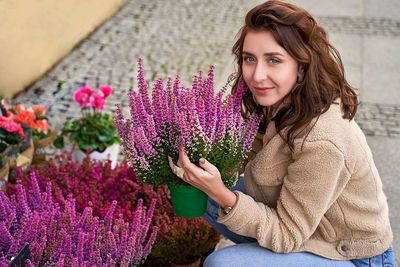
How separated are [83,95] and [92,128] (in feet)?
0.91

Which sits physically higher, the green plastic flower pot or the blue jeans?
the green plastic flower pot

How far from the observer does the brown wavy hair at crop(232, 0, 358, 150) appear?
171cm


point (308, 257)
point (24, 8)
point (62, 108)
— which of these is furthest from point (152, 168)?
point (24, 8)

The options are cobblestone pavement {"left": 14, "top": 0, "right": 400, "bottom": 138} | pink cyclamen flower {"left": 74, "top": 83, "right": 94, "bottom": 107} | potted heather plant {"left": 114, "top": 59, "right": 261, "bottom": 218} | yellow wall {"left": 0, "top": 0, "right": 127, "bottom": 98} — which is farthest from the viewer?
cobblestone pavement {"left": 14, "top": 0, "right": 400, "bottom": 138}

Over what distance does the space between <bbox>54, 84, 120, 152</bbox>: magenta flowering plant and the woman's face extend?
75.0 inches

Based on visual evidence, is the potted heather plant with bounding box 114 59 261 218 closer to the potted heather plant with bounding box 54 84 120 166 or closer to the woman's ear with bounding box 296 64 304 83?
the woman's ear with bounding box 296 64 304 83

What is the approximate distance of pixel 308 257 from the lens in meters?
1.96

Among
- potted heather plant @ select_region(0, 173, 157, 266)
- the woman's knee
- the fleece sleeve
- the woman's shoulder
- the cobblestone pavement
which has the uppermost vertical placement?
the woman's shoulder

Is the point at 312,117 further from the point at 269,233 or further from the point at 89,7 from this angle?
the point at 89,7

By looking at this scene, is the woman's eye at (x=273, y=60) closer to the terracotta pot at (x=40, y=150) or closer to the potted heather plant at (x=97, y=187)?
the potted heather plant at (x=97, y=187)

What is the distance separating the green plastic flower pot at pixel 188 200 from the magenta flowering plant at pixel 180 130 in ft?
0.26

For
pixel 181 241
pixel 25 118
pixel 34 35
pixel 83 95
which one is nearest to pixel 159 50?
pixel 34 35

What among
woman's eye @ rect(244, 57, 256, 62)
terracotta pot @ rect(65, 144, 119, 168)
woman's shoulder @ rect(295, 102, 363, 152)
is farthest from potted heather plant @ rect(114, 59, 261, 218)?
terracotta pot @ rect(65, 144, 119, 168)

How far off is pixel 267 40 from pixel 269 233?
2.74 ft
